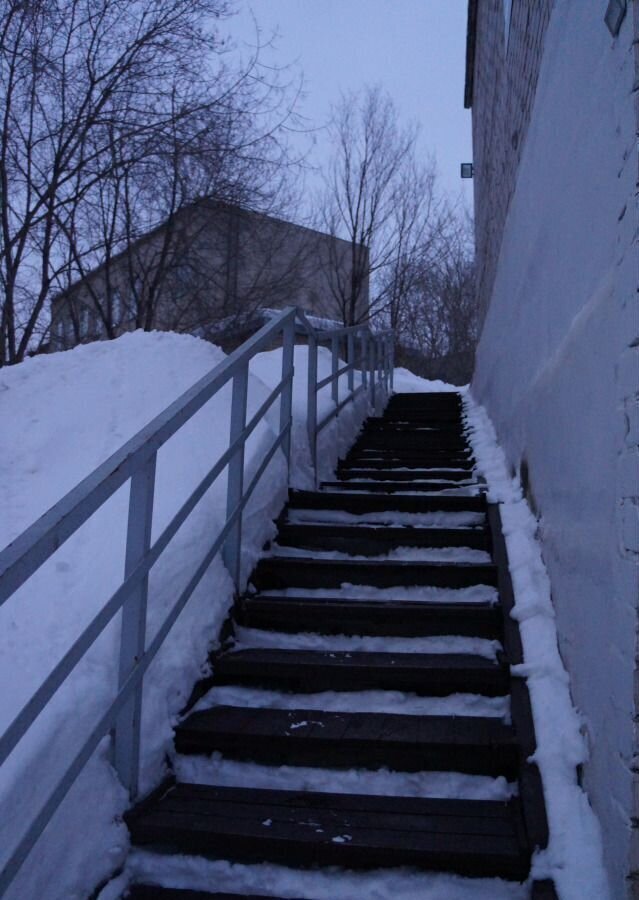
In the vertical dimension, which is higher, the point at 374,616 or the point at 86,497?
the point at 86,497

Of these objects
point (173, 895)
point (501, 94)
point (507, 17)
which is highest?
point (507, 17)

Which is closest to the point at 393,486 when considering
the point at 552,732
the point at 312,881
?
the point at 552,732

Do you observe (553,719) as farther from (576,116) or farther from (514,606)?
(576,116)

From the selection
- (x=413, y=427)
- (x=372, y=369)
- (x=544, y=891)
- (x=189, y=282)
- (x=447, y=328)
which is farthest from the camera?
(x=447, y=328)

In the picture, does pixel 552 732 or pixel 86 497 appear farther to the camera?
pixel 552 732

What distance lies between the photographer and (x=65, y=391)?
5250 mm

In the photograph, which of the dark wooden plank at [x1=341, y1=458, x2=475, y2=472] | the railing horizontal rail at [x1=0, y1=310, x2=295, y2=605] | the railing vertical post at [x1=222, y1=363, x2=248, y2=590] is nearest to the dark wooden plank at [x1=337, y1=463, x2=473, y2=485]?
the dark wooden plank at [x1=341, y1=458, x2=475, y2=472]

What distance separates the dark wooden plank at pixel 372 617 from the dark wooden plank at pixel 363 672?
21cm

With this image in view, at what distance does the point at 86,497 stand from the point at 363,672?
1407mm

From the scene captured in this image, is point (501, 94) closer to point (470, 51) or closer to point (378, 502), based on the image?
point (378, 502)

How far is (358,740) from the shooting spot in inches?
102

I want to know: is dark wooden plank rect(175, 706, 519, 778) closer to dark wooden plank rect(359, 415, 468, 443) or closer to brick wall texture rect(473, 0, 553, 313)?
brick wall texture rect(473, 0, 553, 313)

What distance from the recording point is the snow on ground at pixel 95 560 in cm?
217

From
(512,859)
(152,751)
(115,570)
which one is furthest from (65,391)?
(512,859)
